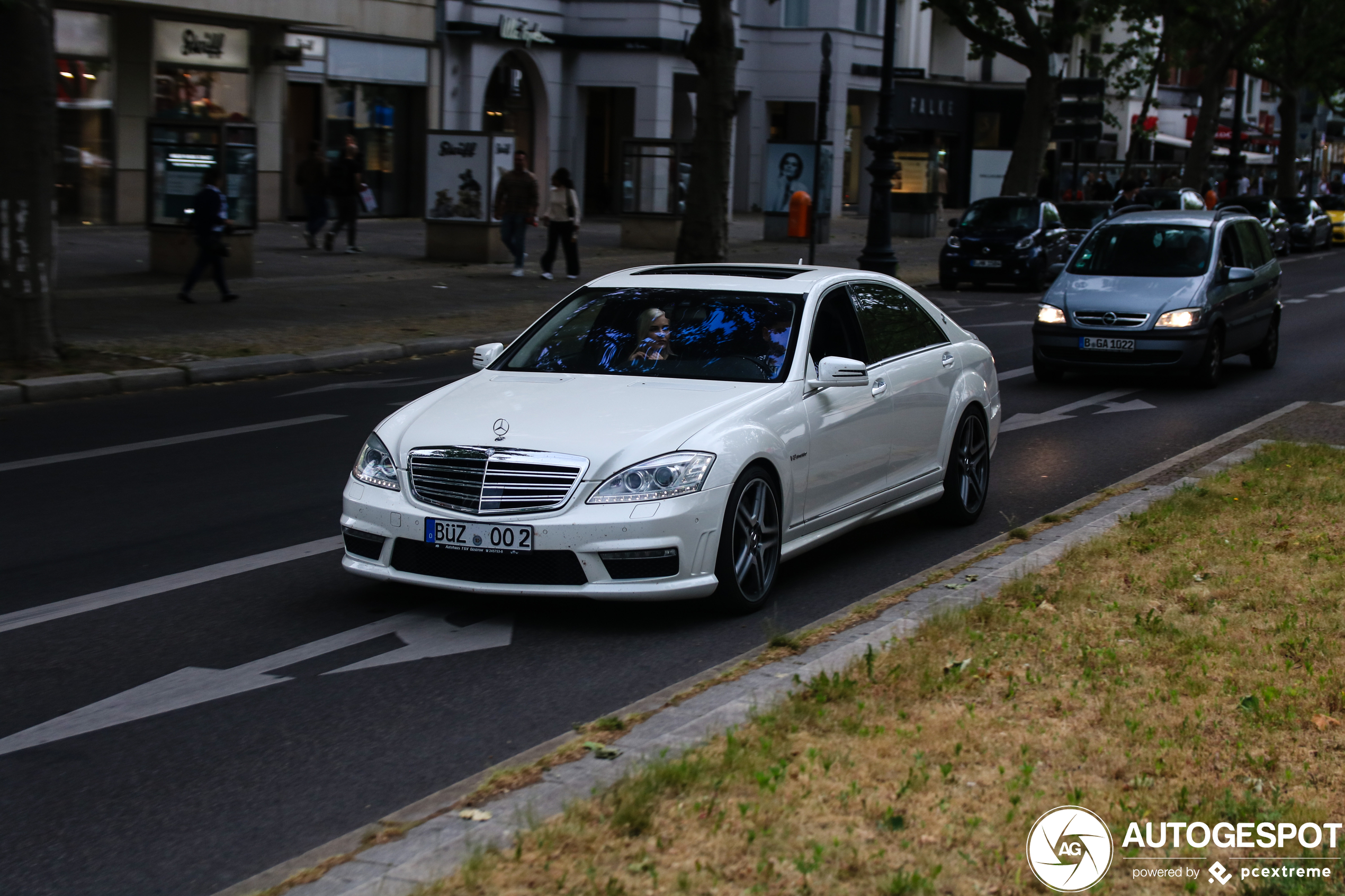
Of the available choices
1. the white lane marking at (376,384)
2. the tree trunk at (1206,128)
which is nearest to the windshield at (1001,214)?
the white lane marking at (376,384)

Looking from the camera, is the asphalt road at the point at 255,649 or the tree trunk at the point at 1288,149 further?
the tree trunk at the point at 1288,149

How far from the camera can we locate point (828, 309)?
7.85 metres

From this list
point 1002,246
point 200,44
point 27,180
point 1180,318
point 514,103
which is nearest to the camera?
point 27,180

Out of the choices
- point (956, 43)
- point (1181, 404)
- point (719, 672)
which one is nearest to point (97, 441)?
point (719, 672)

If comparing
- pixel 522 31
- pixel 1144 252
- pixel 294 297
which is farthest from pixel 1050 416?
pixel 522 31

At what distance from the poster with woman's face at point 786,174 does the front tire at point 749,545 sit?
3053 cm

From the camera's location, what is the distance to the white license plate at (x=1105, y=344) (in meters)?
15.4

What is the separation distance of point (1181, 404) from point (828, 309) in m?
7.87

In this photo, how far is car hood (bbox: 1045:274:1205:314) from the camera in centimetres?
1545

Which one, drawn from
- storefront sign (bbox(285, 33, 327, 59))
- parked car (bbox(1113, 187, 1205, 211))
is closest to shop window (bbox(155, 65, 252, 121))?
storefront sign (bbox(285, 33, 327, 59))

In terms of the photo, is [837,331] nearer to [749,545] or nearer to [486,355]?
[749,545]

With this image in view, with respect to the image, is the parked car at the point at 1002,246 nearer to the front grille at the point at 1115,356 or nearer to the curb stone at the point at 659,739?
the front grille at the point at 1115,356

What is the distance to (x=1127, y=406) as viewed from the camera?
14.5 metres

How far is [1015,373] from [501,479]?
11.3 meters
